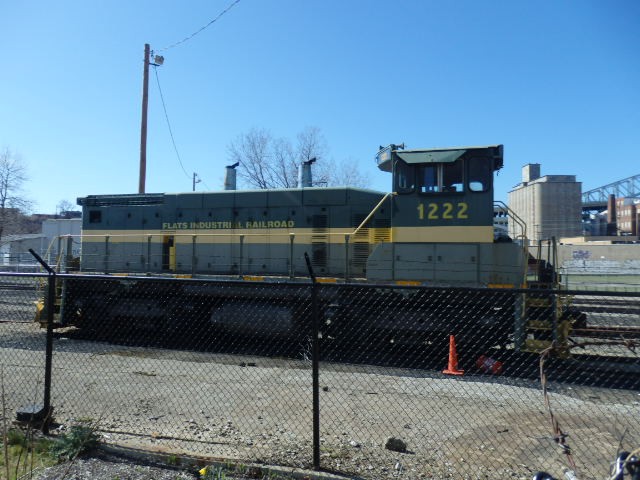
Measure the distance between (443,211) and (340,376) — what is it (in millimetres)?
3813

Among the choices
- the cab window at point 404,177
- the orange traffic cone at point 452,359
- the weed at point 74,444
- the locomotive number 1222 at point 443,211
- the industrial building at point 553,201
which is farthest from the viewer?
the industrial building at point 553,201

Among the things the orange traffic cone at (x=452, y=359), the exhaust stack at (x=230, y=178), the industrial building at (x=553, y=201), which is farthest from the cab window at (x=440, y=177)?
the industrial building at (x=553, y=201)

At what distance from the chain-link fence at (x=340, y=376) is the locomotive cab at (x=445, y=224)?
1.54 feet

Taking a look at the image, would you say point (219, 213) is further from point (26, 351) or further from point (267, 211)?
point (26, 351)

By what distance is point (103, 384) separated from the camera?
22.7ft

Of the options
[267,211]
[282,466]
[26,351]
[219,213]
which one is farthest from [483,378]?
[26,351]

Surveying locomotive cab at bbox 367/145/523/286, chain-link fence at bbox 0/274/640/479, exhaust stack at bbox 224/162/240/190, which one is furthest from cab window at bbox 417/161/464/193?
exhaust stack at bbox 224/162/240/190

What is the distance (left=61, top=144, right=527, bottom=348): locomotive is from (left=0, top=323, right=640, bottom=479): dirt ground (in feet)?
4.46

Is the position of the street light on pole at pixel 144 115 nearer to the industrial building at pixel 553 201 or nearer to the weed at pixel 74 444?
the weed at pixel 74 444

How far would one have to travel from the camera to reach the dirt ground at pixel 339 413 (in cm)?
437

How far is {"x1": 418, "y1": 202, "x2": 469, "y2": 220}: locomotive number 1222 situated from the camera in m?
8.87

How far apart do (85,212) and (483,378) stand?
11252 millimetres

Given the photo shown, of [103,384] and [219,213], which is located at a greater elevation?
[219,213]

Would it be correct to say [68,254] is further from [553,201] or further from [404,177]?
[553,201]
